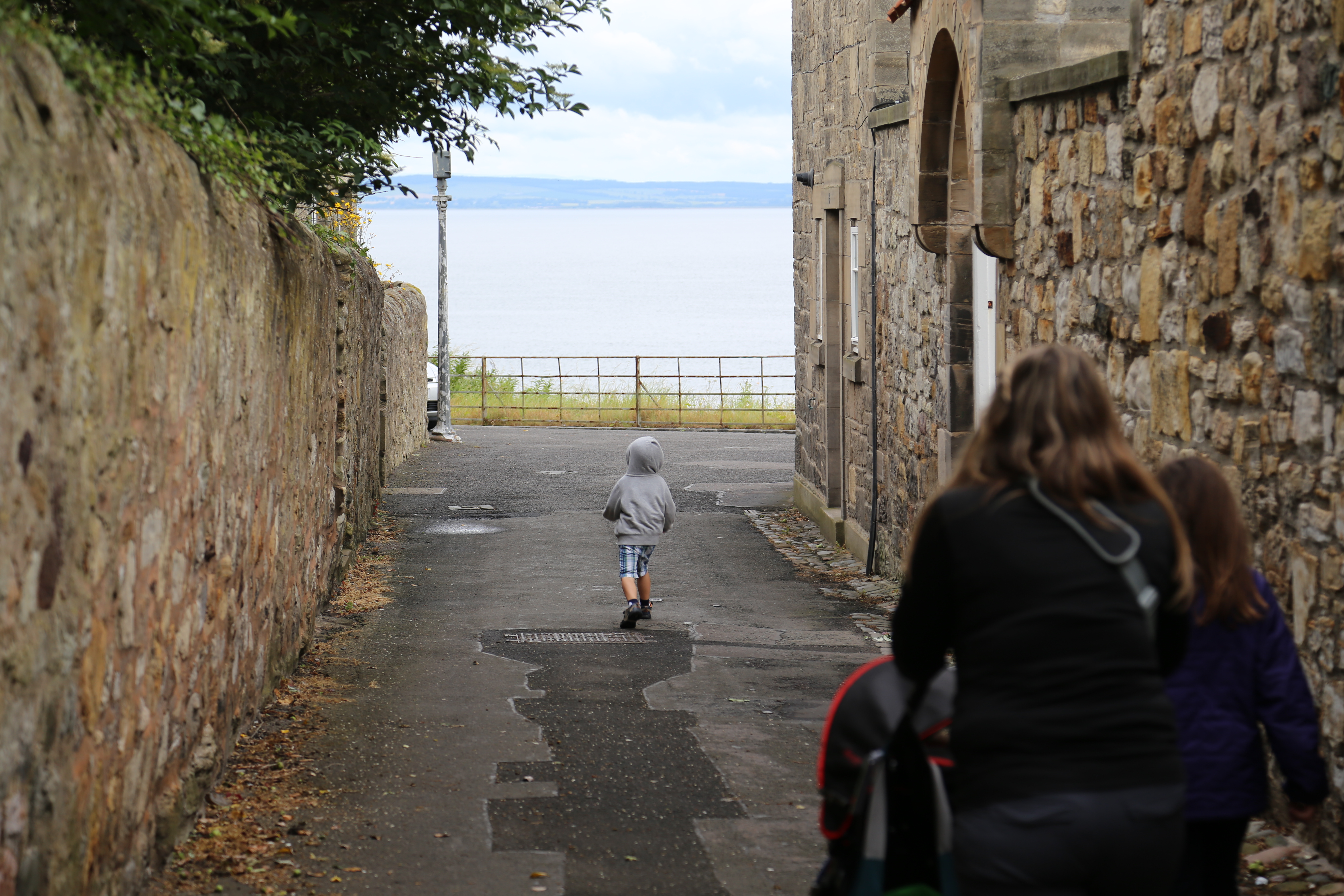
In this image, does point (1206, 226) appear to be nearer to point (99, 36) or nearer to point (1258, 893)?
point (1258, 893)

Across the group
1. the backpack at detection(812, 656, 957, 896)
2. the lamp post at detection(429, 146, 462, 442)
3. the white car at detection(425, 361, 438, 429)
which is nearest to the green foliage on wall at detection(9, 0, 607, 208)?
the backpack at detection(812, 656, 957, 896)

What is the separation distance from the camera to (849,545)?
1410 cm

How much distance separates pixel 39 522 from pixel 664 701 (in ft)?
15.3

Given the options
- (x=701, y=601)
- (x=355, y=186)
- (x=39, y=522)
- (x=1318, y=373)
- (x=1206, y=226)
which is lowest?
(x=701, y=601)

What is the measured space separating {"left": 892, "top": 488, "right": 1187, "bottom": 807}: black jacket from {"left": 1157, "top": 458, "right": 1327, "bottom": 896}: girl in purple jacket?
457 mm

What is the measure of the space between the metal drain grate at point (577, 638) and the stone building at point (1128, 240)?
251 centimetres

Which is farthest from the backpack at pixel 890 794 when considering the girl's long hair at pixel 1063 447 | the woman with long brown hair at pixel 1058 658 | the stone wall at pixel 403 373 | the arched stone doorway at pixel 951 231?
the stone wall at pixel 403 373

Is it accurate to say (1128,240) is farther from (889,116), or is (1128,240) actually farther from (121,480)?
(889,116)

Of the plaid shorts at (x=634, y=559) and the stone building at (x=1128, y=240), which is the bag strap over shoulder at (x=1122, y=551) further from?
the plaid shorts at (x=634, y=559)

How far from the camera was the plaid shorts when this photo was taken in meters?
10.0

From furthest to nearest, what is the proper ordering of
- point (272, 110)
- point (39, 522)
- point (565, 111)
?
point (565, 111), point (272, 110), point (39, 522)

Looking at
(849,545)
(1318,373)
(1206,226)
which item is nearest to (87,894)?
(1318,373)

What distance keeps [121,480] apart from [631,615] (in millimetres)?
6032

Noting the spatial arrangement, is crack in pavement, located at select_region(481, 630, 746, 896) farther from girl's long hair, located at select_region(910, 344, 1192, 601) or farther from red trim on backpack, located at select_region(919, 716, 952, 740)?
girl's long hair, located at select_region(910, 344, 1192, 601)
